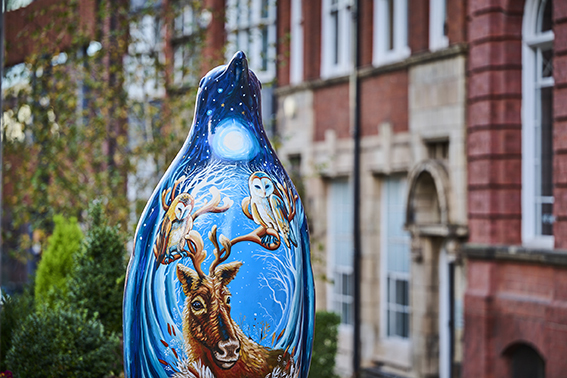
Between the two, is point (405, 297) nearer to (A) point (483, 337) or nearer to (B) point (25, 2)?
(A) point (483, 337)

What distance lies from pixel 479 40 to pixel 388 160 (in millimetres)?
2861

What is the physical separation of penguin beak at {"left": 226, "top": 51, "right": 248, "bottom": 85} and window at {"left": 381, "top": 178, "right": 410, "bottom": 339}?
8.90 m

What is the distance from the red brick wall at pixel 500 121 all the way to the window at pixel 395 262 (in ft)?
7.85

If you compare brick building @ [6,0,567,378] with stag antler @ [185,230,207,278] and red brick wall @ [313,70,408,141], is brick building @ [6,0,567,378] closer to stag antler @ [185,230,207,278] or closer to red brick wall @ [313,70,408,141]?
red brick wall @ [313,70,408,141]

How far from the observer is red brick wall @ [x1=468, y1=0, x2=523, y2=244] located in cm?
1120

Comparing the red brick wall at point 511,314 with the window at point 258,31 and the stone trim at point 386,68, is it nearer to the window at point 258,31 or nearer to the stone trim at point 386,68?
the stone trim at point 386,68

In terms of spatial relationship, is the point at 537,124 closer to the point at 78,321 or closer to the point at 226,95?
the point at 78,321

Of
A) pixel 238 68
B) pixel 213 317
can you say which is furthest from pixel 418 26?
pixel 213 317

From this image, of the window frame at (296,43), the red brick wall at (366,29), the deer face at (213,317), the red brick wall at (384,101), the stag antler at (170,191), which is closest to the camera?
the deer face at (213,317)

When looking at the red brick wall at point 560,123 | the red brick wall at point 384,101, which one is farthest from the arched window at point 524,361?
the red brick wall at point 384,101

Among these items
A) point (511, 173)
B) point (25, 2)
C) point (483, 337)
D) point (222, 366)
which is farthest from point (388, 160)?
point (222, 366)

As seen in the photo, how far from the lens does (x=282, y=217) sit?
15.2 ft

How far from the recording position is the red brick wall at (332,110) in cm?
1472

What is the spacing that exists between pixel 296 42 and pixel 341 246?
4197 millimetres
